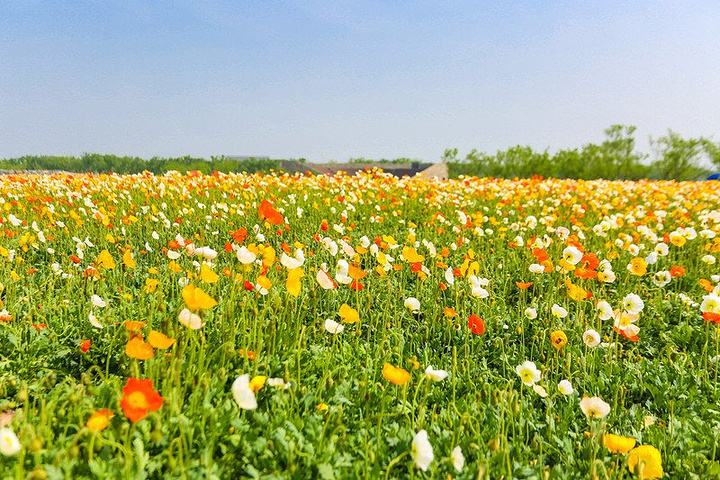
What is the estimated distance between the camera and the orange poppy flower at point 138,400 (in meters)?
1.51

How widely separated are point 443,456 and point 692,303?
125 inches

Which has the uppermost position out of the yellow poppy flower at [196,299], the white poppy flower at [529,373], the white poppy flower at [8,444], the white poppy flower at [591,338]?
the yellow poppy flower at [196,299]

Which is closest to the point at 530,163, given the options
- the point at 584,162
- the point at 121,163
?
the point at 584,162

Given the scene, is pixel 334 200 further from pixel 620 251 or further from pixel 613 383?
pixel 613 383

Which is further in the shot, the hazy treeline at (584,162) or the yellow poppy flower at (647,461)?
the hazy treeline at (584,162)

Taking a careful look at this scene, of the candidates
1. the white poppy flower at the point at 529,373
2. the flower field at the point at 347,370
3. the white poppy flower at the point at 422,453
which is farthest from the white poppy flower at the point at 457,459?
the white poppy flower at the point at 529,373

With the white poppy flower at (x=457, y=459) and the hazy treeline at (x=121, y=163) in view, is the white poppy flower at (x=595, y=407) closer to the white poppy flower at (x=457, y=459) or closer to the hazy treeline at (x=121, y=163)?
the white poppy flower at (x=457, y=459)

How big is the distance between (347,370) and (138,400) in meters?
1.42

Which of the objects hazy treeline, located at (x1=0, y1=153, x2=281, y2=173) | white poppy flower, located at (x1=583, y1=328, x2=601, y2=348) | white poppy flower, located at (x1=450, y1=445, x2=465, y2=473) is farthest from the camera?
hazy treeline, located at (x1=0, y1=153, x2=281, y2=173)

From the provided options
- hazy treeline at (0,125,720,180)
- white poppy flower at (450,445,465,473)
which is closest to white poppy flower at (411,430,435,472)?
white poppy flower at (450,445,465,473)

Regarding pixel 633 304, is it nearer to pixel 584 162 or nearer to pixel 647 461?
pixel 647 461

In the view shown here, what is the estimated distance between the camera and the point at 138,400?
5.00 feet

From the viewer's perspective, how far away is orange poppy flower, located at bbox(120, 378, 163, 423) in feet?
4.96

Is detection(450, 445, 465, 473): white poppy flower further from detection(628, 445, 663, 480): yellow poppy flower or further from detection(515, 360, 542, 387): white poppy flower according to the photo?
detection(515, 360, 542, 387): white poppy flower
